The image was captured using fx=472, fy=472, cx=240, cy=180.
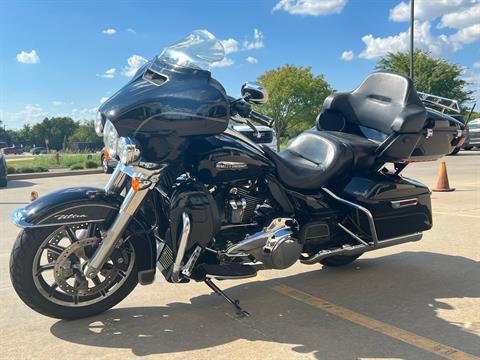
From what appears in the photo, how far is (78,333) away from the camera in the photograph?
3.23 metres

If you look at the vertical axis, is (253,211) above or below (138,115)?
below

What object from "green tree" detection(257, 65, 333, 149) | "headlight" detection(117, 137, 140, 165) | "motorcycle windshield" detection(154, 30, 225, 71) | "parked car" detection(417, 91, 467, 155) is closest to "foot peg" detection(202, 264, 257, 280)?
"headlight" detection(117, 137, 140, 165)

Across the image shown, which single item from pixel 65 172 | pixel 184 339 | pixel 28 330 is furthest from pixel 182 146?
pixel 65 172

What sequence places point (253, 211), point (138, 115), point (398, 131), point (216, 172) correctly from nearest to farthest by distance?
point (138, 115)
point (216, 172)
point (253, 211)
point (398, 131)

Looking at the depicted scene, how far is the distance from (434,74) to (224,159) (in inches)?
1430

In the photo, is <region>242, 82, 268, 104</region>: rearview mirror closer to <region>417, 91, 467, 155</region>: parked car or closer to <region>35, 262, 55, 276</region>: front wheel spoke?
<region>35, 262, 55, 276</region>: front wheel spoke

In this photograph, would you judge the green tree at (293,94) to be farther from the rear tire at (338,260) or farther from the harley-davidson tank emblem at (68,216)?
the harley-davidson tank emblem at (68,216)

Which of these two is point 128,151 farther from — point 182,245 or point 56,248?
point 56,248

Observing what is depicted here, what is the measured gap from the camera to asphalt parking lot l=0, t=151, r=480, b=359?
2982 mm

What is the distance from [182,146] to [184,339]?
4.27 feet

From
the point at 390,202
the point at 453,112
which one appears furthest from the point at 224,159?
the point at 453,112

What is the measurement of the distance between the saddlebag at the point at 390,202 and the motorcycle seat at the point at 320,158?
6.7 inches

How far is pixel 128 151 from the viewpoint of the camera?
3.06 metres

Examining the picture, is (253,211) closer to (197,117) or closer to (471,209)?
(197,117)
